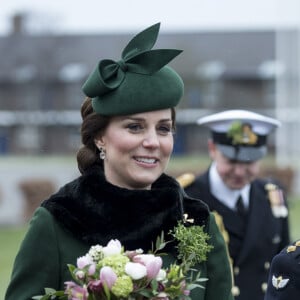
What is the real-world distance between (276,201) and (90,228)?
278 centimetres

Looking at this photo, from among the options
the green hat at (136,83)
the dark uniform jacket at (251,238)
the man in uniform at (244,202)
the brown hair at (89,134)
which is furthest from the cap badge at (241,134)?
the green hat at (136,83)

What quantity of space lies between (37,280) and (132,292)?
1.63ft

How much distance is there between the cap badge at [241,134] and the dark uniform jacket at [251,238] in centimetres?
28

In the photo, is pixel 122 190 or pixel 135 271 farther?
pixel 122 190

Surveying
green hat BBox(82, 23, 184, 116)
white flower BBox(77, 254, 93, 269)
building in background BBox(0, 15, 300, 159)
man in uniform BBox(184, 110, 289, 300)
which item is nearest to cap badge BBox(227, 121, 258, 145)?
man in uniform BBox(184, 110, 289, 300)

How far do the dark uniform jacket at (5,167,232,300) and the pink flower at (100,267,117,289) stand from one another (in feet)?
1.36

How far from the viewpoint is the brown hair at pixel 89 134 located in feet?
11.4

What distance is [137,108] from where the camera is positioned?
3316 mm

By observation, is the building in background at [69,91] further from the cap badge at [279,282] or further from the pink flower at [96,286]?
the pink flower at [96,286]

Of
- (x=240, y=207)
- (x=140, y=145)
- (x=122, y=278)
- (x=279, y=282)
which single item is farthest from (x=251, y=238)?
(x=122, y=278)

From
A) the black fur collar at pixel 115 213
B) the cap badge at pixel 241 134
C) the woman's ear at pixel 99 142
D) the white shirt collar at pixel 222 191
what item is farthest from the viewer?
the cap badge at pixel 241 134

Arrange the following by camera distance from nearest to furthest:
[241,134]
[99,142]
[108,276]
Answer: [108,276] < [99,142] < [241,134]

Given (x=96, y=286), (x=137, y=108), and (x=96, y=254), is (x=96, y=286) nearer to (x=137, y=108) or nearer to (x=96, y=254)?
(x=96, y=254)

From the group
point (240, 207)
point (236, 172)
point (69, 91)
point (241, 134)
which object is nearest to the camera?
point (236, 172)
